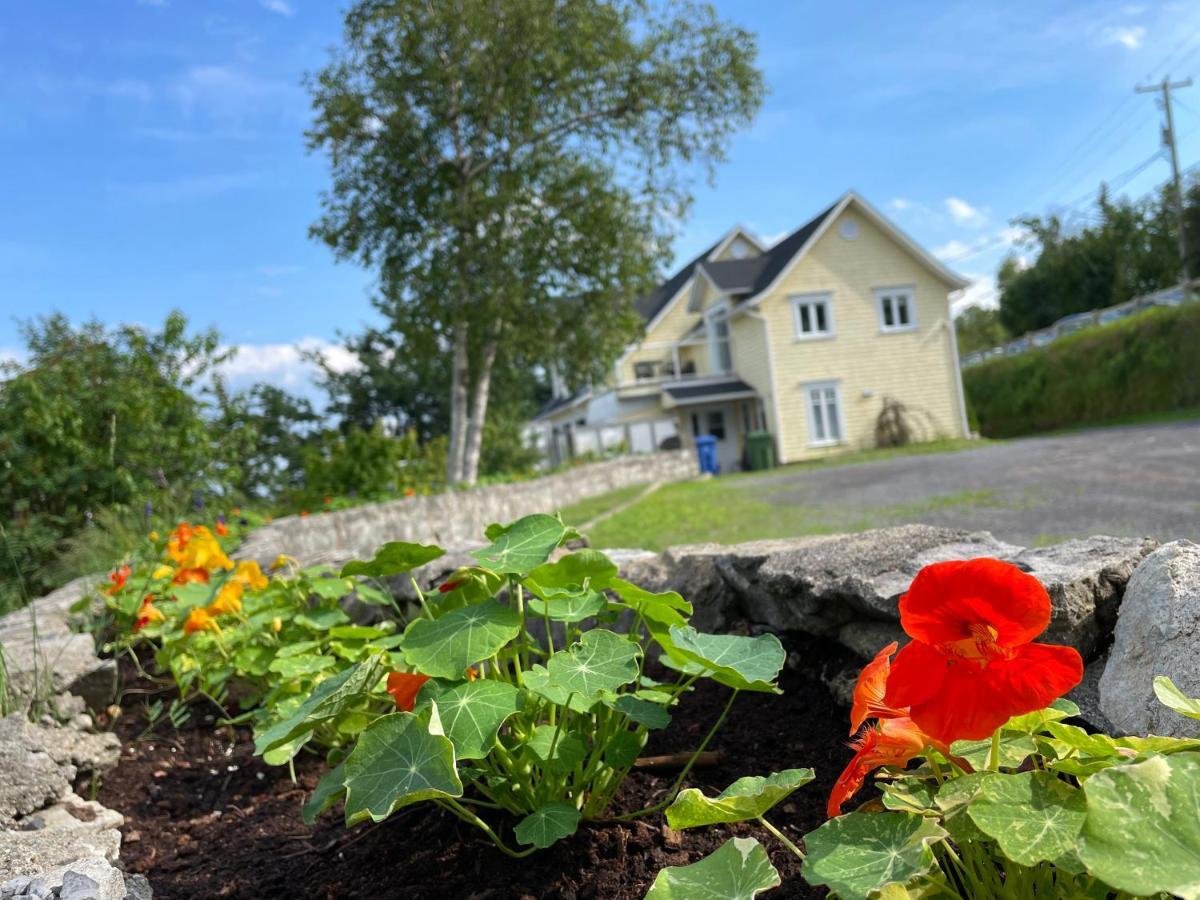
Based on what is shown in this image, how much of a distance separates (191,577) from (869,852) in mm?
3164

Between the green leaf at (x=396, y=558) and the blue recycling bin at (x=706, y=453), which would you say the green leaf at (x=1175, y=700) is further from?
the blue recycling bin at (x=706, y=453)

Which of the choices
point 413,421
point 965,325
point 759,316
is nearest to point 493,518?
point 759,316

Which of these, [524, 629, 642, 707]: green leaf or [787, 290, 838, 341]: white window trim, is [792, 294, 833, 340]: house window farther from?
[524, 629, 642, 707]: green leaf

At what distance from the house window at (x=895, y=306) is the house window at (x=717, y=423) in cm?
559

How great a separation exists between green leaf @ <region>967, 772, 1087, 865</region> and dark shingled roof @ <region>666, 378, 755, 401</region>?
22217mm

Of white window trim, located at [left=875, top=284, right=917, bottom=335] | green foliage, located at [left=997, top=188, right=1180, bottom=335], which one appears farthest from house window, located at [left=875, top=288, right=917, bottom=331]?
→ green foliage, located at [left=997, top=188, right=1180, bottom=335]

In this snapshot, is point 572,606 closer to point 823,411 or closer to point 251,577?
point 251,577

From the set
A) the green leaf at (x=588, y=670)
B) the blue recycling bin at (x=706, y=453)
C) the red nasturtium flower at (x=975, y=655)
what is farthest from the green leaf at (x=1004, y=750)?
the blue recycling bin at (x=706, y=453)

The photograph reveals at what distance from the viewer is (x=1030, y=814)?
0.91 m

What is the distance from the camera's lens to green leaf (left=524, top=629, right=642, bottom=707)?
1.41 metres

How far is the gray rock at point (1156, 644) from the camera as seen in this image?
134 centimetres

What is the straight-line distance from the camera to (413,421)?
34812 mm

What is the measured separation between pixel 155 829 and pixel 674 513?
7605 mm

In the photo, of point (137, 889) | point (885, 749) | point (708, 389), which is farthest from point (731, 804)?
point (708, 389)
